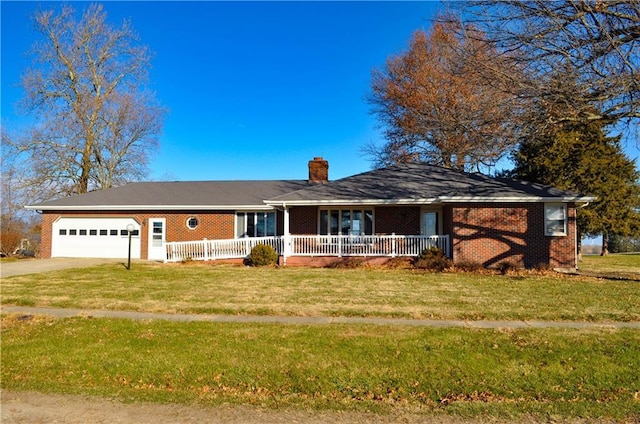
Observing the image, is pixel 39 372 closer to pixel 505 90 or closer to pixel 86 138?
pixel 505 90

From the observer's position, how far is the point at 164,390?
4.54 meters

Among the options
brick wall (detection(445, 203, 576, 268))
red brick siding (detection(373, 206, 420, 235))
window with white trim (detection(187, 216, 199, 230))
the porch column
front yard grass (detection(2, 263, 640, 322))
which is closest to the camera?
front yard grass (detection(2, 263, 640, 322))

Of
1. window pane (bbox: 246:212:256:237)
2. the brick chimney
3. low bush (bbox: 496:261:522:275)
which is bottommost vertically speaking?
low bush (bbox: 496:261:522:275)

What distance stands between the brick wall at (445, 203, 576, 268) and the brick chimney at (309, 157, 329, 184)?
8.82 m

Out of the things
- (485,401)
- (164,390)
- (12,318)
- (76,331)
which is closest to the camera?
(485,401)

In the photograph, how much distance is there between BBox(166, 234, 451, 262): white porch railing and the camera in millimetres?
17781

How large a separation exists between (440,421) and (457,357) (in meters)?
1.75

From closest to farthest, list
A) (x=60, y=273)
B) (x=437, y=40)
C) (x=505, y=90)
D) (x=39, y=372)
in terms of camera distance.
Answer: (x=39, y=372) → (x=505, y=90) → (x=60, y=273) → (x=437, y=40)

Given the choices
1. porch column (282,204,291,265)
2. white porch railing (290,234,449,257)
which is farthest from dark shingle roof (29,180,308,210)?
white porch railing (290,234,449,257)

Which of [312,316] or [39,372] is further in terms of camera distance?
A: [312,316]

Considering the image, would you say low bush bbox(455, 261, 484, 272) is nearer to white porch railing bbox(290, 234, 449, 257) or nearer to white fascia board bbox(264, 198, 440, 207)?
white porch railing bbox(290, 234, 449, 257)

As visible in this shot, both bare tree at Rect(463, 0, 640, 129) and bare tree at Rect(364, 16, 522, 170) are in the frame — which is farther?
bare tree at Rect(364, 16, 522, 170)

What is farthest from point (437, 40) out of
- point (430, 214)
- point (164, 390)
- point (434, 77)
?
point (164, 390)

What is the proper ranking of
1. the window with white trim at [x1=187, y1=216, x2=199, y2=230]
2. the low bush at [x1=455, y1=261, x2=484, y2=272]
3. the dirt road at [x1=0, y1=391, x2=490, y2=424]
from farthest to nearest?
the window with white trim at [x1=187, y1=216, x2=199, y2=230], the low bush at [x1=455, y1=261, x2=484, y2=272], the dirt road at [x1=0, y1=391, x2=490, y2=424]
